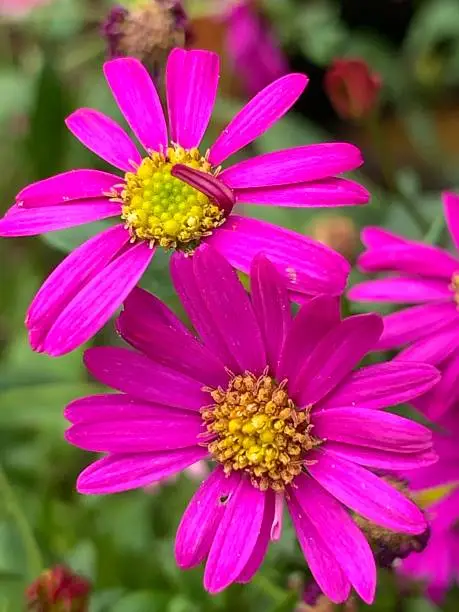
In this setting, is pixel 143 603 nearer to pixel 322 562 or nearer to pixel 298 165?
pixel 322 562

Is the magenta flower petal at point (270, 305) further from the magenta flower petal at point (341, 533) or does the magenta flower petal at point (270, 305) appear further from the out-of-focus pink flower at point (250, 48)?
the out-of-focus pink flower at point (250, 48)

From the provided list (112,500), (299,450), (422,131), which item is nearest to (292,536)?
(299,450)

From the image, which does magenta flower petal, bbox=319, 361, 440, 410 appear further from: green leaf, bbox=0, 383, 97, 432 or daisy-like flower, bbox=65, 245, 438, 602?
green leaf, bbox=0, 383, 97, 432

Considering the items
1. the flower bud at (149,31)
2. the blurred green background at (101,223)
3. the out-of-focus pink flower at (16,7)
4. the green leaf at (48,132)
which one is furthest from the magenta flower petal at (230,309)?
the out-of-focus pink flower at (16,7)

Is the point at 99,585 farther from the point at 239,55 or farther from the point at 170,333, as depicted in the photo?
the point at 239,55

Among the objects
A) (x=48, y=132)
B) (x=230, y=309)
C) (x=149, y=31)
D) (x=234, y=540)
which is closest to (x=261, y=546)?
(x=234, y=540)
